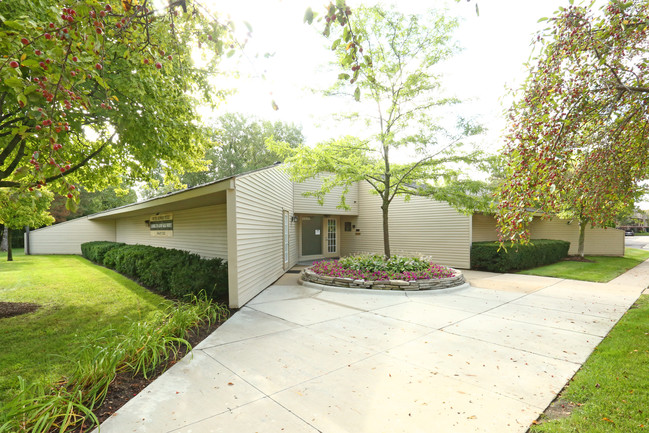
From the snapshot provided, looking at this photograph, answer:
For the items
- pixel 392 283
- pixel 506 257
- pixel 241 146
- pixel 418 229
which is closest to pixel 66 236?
pixel 241 146

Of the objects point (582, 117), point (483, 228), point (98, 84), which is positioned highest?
point (98, 84)

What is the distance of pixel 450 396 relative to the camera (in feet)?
9.37

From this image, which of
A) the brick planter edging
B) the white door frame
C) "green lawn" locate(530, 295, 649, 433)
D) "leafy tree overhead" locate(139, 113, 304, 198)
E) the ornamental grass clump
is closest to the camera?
"green lawn" locate(530, 295, 649, 433)

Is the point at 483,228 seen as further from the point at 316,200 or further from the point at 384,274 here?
the point at 384,274

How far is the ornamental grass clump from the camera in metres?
7.63

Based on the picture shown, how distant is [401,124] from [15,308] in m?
9.11

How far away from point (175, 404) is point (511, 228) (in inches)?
134

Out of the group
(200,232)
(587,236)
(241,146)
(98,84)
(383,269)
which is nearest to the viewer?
(98,84)

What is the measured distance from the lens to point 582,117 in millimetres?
3404

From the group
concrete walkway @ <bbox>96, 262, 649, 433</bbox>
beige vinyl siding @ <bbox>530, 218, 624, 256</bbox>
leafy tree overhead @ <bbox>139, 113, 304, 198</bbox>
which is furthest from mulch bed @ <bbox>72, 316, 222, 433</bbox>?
leafy tree overhead @ <bbox>139, 113, 304, 198</bbox>

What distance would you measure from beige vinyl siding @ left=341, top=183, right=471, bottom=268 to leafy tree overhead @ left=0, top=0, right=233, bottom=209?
784cm

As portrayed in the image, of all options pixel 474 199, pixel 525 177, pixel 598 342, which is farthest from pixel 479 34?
pixel 474 199

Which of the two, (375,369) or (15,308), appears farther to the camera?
(15,308)

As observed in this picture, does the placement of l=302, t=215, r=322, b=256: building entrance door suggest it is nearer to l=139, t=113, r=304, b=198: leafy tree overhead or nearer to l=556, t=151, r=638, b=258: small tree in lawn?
l=556, t=151, r=638, b=258: small tree in lawn
